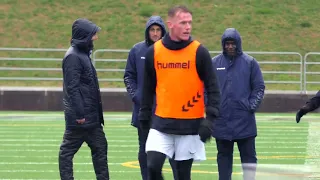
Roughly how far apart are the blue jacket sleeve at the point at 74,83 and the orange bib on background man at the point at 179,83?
1.82 m

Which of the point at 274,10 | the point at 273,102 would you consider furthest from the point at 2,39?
the point at 273,102

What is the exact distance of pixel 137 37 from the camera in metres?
34.0

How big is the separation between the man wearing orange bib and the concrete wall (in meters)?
15.6

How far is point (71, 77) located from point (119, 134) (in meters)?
7.70

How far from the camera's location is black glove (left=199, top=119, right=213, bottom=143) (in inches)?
303

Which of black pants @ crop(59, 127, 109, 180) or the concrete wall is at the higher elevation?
black pants @ crop(59, 127, 109, 180)

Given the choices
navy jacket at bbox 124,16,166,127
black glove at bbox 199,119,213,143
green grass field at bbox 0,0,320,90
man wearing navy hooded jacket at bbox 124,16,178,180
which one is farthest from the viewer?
green grass field at bbox 0,0,320,90

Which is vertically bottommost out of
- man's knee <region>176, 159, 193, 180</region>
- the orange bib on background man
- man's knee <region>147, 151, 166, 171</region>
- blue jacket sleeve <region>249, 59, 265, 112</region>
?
man's knee <region>176, 159, 193, 180</region>

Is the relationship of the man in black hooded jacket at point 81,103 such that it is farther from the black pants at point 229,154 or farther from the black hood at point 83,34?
the black pants at point 229,154

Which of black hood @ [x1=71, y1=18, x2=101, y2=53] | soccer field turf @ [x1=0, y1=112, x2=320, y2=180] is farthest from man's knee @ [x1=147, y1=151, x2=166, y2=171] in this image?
black hood @ [x1=71, y1=18, x2=101, y2=53]

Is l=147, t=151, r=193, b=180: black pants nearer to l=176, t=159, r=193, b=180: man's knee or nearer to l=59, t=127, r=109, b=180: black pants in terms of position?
l=176, t=159, r=193, b=180: man's knee

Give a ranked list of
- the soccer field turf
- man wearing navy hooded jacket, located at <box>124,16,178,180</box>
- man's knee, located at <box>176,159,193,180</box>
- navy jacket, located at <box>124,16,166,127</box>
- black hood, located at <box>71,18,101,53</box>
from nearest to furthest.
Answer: man's knee, located at <box>176,159,193,180</box>
black hood, located at <box>71,18,101,53</box>
man wearing navy hooded jacket, located at <box>124,16,178,180</box>
navy jacket, located at <box>124,16,166,127</box>
the soccer field turf

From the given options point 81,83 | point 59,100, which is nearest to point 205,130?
point 81,83

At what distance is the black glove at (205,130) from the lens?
25.3 ft
